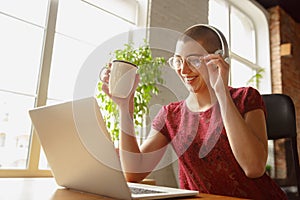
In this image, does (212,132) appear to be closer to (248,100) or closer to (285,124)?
(248,100)

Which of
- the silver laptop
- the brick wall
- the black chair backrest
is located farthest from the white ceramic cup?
the brick wall

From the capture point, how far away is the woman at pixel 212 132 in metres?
0.85

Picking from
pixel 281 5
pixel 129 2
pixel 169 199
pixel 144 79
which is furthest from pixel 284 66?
pixel 169 199

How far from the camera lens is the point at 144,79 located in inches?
76.2

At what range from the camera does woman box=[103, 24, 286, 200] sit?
847 millimetres

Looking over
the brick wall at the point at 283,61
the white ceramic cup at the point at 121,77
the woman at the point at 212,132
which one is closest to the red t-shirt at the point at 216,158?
the woman at the point at 212,132

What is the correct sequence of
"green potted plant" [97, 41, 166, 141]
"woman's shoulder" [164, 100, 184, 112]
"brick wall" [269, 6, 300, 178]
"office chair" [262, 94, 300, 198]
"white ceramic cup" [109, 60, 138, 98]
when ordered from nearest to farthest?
"white ceramic cup" [109, 60, 138, 98] → "woman's shoulder" [164, 100, 184, 112] → "office chair" [262, 94, 300, 198] → "green potted plant" [97, 41, 166, 141] → "brick wall" [269, 6, 300, 178]

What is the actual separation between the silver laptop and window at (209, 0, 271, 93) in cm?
351

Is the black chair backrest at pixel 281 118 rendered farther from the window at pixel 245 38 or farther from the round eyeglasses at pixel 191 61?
the window at pixel 245 38

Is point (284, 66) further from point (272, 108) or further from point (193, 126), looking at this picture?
point (193, 126)

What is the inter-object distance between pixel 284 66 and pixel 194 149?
398 centimetres

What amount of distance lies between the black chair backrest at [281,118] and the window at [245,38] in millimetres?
2576

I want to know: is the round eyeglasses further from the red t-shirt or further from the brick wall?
the brick wall

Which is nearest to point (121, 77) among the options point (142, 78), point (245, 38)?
point (142, 78)
